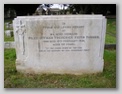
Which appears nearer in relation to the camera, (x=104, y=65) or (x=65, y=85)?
(x=65, y=85)

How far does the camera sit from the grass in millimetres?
5715

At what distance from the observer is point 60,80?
5.85 metres

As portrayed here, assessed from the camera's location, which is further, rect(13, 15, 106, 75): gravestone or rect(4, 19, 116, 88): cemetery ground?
rect(13, 15, 106, 75): gravestone

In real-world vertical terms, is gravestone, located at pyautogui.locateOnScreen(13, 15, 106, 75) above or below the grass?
above

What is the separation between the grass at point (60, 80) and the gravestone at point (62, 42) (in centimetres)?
10

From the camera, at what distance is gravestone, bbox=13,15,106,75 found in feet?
19.1

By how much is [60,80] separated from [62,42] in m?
0.62

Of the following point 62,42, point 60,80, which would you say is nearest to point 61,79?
→ point 60,80

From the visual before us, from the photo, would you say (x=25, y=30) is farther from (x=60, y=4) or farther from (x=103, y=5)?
(x=103, y=5)

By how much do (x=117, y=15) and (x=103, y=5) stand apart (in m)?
0.28

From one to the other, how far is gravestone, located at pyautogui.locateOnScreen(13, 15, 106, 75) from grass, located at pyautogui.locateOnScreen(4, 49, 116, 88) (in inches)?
3.8

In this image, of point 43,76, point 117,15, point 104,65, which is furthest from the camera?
point 104,65

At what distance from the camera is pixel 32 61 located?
19.6 ft

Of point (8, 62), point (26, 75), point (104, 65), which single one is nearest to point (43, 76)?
point (26, 75)
